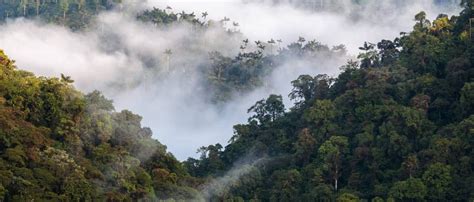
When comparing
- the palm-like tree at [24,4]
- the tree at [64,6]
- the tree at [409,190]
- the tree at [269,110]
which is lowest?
the tree at [409,190]

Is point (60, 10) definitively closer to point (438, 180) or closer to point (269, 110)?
point (269, 110)

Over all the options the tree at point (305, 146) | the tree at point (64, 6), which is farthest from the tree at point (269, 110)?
the tree at point (64, 6)

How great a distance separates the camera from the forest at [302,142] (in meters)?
37.4

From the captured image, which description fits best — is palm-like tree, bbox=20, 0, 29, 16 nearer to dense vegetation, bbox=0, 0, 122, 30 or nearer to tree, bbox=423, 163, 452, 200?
dense vegetation, bbox=0, 0, 122, 30

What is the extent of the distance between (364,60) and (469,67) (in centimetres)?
875

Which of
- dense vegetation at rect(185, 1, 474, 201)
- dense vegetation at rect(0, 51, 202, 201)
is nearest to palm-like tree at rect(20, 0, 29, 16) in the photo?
dense vegetation at rect(185, 1, 474, 201)

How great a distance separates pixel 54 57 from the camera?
9406cm

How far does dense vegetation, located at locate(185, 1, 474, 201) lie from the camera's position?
38812 mm

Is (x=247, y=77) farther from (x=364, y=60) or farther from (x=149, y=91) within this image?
(x=364, y=60)

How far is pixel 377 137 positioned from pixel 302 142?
4.41 m

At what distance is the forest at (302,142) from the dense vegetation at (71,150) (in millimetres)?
56

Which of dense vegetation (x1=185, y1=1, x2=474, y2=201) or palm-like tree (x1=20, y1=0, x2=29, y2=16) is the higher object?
palm-like tree (x1=20, y1=0, x2=29, y2=16)

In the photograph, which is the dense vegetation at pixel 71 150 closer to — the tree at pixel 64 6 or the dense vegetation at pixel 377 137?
the dense vegetation at pixel 377 137

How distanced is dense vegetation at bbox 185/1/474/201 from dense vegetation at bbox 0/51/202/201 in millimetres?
3918
